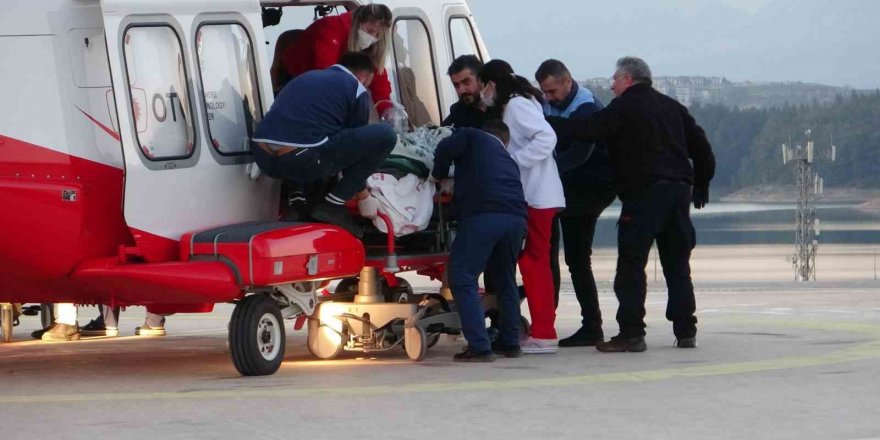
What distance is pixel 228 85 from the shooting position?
11.8 metres

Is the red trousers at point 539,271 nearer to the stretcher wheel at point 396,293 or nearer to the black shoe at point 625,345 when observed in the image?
the black shoe at point 625,345

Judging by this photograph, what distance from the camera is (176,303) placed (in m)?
11.6

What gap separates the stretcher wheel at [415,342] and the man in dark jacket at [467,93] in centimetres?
163

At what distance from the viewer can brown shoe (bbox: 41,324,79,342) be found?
1513 centimetres

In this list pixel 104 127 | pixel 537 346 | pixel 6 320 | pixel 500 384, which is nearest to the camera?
pixel 500 384

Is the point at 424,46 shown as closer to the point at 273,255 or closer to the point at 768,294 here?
the point at 273,255

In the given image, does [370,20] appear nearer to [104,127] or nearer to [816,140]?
[104,127]

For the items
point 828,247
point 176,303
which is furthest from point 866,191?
point 176,303

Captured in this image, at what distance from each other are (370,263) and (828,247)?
11141 centimetres

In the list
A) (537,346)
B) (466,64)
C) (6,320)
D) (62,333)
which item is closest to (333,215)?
(466,64)

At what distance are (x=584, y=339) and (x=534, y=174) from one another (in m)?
1.65

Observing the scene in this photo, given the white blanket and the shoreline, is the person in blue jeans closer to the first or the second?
the white blanket

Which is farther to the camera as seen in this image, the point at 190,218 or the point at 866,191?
the point at 866,191

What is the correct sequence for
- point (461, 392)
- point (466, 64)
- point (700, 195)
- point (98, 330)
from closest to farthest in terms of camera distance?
1. point (461, 392)
2. point (466, 64)
3. point (700, 195)
4. point (98, 330)
